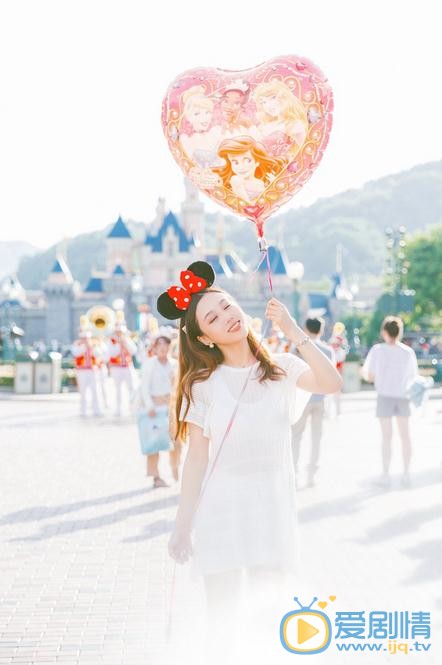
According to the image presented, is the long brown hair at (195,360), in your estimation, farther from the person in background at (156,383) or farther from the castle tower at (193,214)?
the castle tower at (193,214)

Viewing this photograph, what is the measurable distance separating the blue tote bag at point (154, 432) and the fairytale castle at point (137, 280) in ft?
257

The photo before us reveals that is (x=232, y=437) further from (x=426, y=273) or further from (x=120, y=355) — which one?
(x=426, y=273)

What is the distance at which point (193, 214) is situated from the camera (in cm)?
10288

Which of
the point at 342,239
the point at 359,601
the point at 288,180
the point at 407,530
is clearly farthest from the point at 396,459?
the point at 342,239

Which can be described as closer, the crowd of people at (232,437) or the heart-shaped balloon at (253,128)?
the crowd of people at (232,437)

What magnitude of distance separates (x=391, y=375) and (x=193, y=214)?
9348cm

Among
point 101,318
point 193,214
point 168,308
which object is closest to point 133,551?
point 168,308

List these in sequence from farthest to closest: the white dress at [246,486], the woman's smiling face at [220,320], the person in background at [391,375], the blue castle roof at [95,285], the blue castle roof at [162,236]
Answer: the blue castle roof at [162,236] → the blue castle roof at [95,285] → the person in background at [391,375] → the woman's smiling face at [220,320] → the white dress at [246,486]

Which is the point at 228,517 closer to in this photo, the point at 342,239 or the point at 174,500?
the point at 174,500

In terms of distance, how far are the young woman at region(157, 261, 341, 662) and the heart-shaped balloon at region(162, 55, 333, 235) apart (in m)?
1.19

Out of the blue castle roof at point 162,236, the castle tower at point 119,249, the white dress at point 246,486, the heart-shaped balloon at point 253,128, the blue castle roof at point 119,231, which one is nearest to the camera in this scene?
the white dress at point 246,486

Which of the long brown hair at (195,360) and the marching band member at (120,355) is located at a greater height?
the long brown hair at (195,360)

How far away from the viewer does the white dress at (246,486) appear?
3795 mm

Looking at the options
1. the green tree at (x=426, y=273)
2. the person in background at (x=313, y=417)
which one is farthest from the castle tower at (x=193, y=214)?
the person in background at (x=313, y=417)
